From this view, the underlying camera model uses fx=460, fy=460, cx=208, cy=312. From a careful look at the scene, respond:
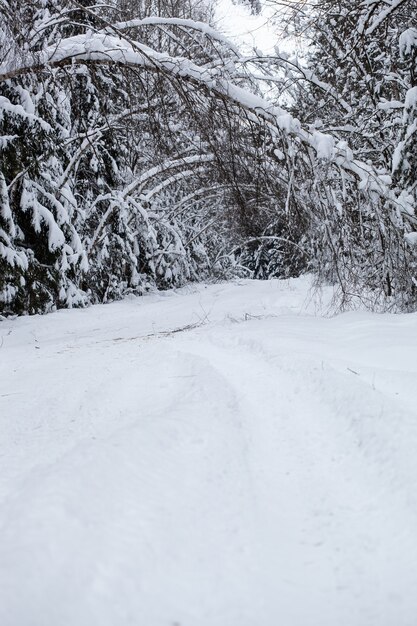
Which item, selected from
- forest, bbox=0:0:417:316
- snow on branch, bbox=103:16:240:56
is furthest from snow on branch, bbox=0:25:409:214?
snow on branch, bbox=103:16:240:56

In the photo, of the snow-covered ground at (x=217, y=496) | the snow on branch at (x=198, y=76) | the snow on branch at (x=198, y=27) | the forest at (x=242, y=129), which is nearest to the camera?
the snow-covered ground at (x=217, y=496)

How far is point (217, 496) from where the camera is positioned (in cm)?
143

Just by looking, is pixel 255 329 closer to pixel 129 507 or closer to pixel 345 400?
pixel 345 400

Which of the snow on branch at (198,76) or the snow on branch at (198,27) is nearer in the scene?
the snow on branch at (198,76)

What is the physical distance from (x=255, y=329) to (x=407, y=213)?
6.82 ft

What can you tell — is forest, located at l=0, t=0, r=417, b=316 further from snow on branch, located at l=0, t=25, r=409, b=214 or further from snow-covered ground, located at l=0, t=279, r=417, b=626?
snow-covered ground, located at l=0, t=279, r=417, b=626

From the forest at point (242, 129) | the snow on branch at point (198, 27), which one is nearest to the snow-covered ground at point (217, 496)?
the forest at point (242, 129)

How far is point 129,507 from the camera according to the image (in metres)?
1.30

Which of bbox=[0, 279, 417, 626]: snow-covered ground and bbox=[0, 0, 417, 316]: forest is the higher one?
bbox=[0, 0, 417, 316]: forest

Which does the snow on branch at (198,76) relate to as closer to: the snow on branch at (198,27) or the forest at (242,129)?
the forest at (242,129)

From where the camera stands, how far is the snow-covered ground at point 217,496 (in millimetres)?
1007

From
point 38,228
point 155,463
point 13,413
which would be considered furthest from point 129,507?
point 38,228

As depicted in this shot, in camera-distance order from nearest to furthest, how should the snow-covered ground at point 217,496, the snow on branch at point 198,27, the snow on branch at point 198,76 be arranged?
the snow-covered ground at point 217,496 < the snow on branch at point 198,76 < the snow on branch at point 198,27

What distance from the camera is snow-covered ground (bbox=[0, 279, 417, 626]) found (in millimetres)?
1007
